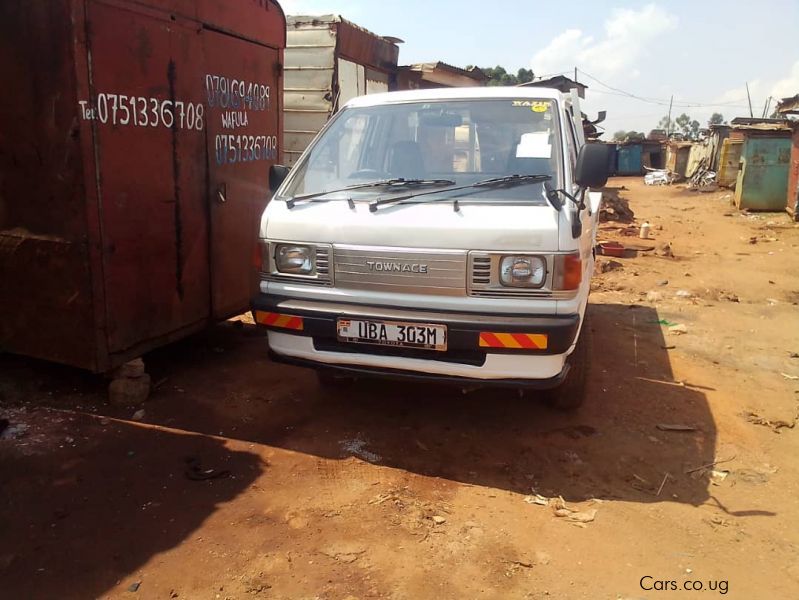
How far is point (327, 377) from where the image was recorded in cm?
433

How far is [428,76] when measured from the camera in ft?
40.2

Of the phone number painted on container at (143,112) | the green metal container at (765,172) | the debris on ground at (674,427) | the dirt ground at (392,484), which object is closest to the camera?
the dirt ground at (392,484)

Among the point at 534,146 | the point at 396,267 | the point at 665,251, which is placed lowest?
the point at 665,251

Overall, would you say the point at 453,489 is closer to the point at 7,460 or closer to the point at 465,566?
the point at 465,566

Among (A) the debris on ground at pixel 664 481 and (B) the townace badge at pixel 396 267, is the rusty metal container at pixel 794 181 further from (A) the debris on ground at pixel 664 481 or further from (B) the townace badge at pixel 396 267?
(B) the townace badge at pixel 396 267

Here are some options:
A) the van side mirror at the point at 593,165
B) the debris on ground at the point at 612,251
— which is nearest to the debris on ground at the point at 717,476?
the van side mirror at the point at 593,165

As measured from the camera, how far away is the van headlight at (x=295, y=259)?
11.5 feet

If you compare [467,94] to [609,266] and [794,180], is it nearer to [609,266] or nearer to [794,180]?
[609,266]

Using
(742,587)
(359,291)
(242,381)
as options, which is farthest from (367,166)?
(742,587)

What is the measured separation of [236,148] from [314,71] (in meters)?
4.86

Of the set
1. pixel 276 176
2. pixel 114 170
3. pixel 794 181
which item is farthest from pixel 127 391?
pixel 794 181

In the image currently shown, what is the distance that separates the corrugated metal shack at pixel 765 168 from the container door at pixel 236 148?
1489 cm

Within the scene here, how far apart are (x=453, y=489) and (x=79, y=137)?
2868mm

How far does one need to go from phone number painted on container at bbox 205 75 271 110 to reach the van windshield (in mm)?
988
